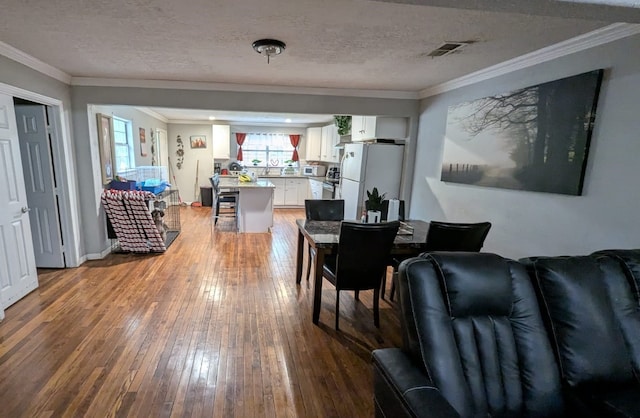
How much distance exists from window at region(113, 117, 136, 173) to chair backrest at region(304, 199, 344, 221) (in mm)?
3524

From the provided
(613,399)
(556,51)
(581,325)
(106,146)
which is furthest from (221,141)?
(613,399)

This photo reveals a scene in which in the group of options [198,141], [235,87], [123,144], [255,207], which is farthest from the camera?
[198,141]

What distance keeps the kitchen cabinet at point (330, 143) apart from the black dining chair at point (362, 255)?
4777 mm

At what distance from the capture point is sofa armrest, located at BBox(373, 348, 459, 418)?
103 cm

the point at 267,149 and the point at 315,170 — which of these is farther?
the point at 267,149

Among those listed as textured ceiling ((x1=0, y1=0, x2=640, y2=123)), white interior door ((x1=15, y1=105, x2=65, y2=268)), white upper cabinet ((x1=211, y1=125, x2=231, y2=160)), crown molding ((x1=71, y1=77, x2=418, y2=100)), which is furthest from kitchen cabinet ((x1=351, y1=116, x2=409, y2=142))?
white upper cabinet ((x1=211, y1=125, x2=231, y2=160))

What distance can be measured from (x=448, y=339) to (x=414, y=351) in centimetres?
14

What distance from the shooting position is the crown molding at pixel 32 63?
263 centimetres

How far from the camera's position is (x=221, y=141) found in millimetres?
8078

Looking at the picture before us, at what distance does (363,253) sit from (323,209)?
113 centimetres

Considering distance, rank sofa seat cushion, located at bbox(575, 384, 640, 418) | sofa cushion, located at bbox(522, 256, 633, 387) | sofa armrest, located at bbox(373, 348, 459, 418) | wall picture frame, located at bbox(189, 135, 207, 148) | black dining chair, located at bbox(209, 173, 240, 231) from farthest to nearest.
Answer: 1. wall picture frame, located at bbox(189, 135, 207, 148)
2. black dining chair, located at bbox(209, 173, 240, 231)
3. sofa cushion, located at bbox(522, 256, 633, 387)
4. sofa seat cushion, located at bbox(575, 384, 640, 418)
5. sofa armrest, located at bbox(373, 348, 459, 418)

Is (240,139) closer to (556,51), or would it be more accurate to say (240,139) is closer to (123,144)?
(123,144)

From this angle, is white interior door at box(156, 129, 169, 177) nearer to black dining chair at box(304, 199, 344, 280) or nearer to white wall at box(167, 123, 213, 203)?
white wall at box(167, 123, 213, 203)

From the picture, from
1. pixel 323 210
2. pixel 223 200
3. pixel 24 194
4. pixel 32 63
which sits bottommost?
pixel 223 200
